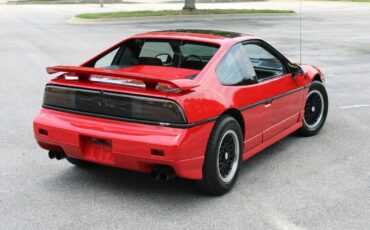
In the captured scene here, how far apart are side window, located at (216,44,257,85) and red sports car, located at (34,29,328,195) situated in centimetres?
1

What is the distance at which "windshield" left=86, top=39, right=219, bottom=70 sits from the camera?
5.27 meters

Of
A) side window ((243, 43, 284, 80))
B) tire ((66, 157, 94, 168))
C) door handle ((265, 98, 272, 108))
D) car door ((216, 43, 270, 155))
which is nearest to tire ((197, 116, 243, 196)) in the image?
car door ((216, 43, 270, 155))

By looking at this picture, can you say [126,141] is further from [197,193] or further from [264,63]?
[264,63]

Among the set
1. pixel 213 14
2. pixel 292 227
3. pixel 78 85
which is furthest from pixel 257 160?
pixel 213 14

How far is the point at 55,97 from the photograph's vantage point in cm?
487

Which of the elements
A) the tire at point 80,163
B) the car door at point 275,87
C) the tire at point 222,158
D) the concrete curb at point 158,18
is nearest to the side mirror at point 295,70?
the car door at point 275,87

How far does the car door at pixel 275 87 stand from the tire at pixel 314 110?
467 millimetres

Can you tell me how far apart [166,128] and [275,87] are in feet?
5.77

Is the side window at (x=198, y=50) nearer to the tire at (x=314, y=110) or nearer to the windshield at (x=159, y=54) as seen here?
the windshield at (x=159, y=54)

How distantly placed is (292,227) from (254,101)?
148cm

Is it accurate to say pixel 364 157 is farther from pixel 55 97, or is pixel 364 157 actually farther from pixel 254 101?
pixel 55 97

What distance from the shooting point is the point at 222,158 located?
4820 millimetres

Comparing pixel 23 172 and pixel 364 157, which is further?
pixel 364 157

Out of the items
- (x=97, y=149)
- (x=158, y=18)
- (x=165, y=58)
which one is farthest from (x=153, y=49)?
(x=158, y=18)
